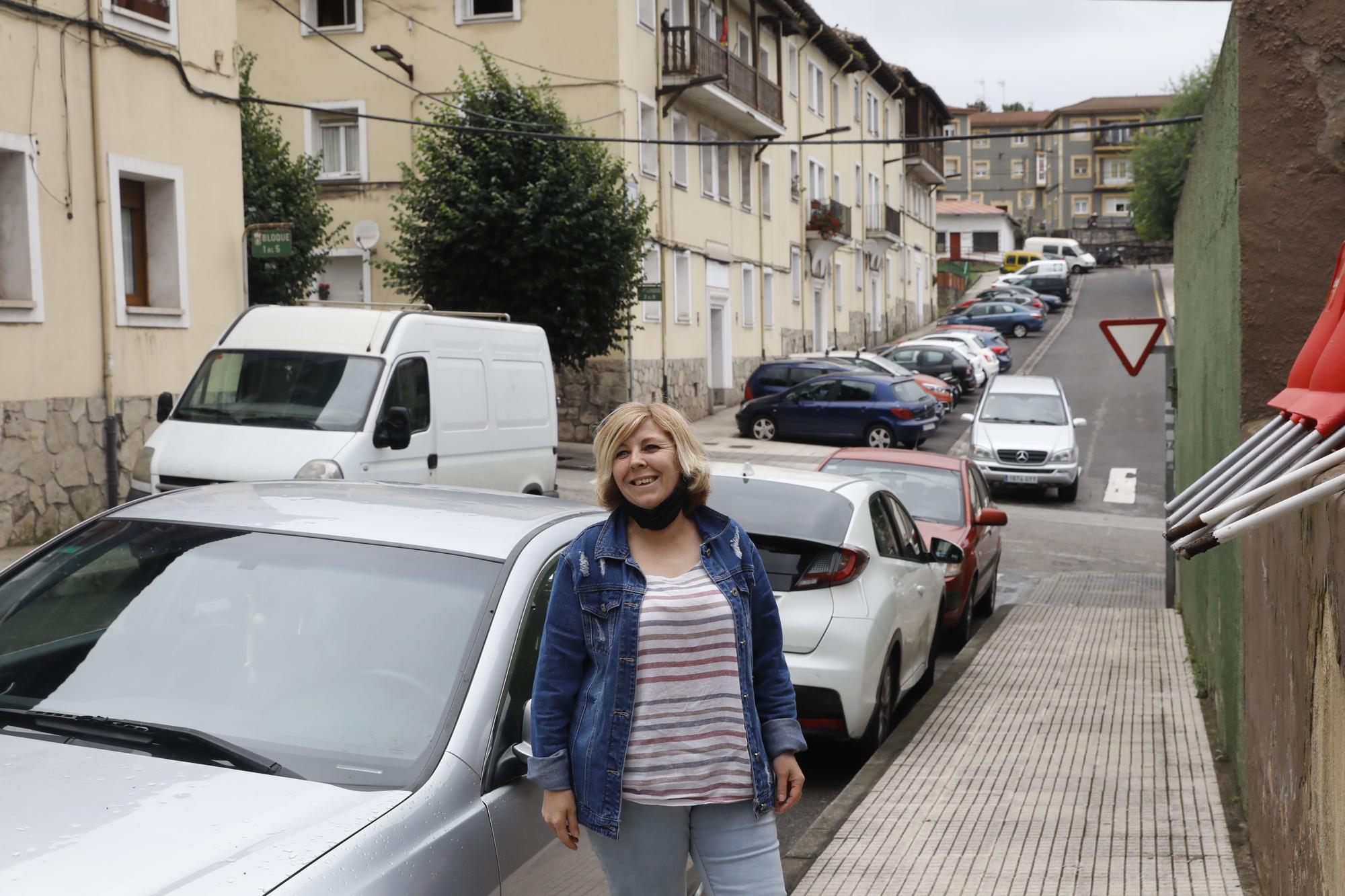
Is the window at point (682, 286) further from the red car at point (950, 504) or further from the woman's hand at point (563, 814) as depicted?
the woman's hand at point (563, 814)

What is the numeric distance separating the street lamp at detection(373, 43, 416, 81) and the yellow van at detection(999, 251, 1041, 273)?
6305 centimetres

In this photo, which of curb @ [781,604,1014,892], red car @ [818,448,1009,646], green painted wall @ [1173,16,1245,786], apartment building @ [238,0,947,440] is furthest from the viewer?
apartment building @ [238,0,947,440]

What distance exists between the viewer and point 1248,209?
5.98m

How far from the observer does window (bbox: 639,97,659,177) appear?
29875 mm

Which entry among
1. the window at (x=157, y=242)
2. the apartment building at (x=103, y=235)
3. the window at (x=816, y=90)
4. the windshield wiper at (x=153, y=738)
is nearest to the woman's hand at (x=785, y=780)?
the windshield wiper at (x=153, y=738)

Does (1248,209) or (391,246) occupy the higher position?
(391,246)

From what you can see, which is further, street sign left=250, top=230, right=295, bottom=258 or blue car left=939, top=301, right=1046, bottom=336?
blue car left=939, top=301, right=1046, bottom=336

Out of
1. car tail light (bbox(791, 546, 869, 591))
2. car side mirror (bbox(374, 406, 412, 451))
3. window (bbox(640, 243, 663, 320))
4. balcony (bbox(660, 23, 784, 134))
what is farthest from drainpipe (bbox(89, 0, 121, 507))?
balcony (bbox(660, 23, 784, 134))

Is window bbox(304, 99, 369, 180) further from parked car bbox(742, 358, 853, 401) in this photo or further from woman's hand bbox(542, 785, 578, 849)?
woman's hand bbox(542, 785, 578, 849)

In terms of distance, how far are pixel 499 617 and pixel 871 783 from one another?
3.55 metres

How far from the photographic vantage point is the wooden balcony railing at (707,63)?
99.6 ft

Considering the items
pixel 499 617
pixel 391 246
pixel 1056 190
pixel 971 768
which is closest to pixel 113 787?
pixel 499 617

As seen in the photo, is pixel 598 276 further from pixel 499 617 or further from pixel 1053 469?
pixel 499 617

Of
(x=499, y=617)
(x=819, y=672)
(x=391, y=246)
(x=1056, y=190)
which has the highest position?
(x=1056, y=190)
